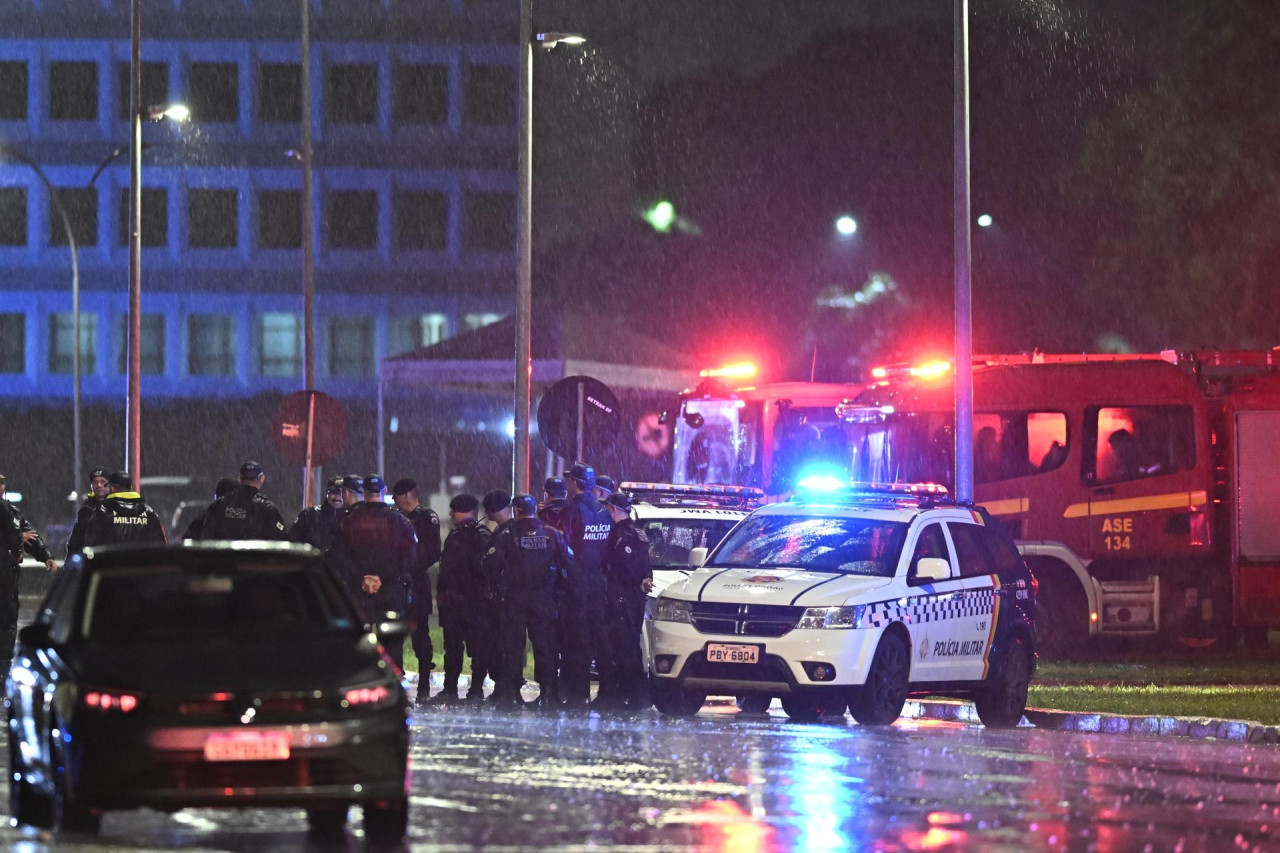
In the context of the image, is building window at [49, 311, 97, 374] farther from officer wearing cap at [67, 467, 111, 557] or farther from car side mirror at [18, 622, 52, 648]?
car side mirror at [18, 622, 52, 648]

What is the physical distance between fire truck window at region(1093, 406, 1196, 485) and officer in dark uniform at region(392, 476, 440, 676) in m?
9.35

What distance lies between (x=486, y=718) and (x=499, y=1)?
54.2 metres

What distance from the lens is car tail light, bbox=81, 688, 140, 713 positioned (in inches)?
377

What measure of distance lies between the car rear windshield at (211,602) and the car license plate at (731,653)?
6.35 metres

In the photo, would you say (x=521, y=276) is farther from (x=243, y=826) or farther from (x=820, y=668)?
(x=243, y=826)

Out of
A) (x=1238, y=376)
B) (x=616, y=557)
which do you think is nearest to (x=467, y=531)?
(x=616, y=557)

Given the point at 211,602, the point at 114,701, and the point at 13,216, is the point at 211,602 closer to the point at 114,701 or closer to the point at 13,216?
the point at 114,701

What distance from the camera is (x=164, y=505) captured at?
6200 centimetres

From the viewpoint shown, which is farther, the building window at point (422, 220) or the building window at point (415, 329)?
the building window at point (422, 220)

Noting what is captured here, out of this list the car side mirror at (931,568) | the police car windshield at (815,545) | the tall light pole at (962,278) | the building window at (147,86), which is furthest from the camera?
the building window at (147,86)

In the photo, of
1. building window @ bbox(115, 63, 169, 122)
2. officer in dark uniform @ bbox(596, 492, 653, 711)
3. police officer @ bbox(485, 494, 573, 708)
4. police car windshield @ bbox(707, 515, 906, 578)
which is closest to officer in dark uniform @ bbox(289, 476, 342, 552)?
police officer @ bbox(485, 494, 573, 708)

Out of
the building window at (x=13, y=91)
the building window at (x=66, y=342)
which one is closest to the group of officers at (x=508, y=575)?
the building window at (x=66, y=342)

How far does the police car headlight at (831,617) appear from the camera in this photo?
54.3 feet

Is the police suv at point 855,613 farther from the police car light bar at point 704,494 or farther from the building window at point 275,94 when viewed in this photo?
the building window at point 275,94
